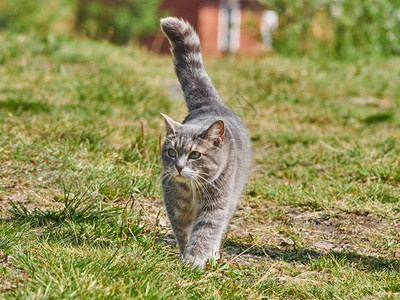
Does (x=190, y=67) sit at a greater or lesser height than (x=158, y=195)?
greater

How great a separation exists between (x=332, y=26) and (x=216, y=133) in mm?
9878

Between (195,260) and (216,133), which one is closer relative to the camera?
(195,260)

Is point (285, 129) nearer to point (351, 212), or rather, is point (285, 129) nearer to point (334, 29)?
point (351, 212)

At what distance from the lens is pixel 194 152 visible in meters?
3.40

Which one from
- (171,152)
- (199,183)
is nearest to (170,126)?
(171,152)

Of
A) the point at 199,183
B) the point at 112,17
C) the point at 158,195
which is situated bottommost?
the point at 158,195

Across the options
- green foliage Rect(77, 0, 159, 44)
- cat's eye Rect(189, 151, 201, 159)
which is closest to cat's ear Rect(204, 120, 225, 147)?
cat's eye Rect(189, 151, 201, 159)

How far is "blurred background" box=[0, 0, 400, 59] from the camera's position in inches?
488

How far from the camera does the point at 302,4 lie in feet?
40.4

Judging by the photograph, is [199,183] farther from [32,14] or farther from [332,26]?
[32,14]

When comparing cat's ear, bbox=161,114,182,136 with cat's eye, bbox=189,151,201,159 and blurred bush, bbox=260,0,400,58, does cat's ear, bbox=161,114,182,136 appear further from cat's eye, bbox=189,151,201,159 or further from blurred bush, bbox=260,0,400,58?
blurred bush, bbox=260,0,400,58

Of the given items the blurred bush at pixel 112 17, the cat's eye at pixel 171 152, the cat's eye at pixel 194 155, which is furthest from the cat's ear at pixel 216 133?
the blurred bush at pixel 112 17

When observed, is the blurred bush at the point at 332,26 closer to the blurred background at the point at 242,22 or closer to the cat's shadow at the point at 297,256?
the blurred background at the point at 242,22

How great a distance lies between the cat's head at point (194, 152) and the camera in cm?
335
